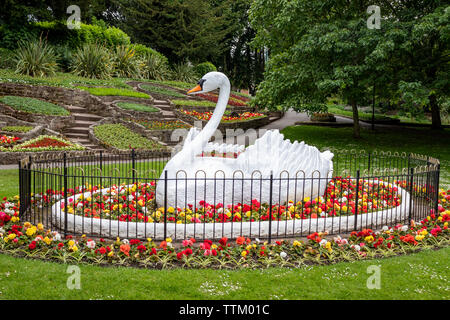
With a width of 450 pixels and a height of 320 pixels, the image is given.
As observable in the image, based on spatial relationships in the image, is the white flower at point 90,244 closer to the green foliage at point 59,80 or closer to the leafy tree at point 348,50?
the leafy tree at point 348,50

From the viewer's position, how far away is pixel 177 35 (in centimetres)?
3622

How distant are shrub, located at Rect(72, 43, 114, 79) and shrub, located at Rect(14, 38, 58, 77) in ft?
6.90

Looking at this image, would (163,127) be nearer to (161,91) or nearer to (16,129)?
(16,129)

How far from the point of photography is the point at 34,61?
22531 millimetres

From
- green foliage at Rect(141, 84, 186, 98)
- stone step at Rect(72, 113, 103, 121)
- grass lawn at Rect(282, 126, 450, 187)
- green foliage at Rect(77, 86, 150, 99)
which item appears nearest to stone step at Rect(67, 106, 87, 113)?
stone step at Rect(72, 113, 103, 121)

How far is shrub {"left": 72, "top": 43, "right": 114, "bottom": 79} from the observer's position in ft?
84.4

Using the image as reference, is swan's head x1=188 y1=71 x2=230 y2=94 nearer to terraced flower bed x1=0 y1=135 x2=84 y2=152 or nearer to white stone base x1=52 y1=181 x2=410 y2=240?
white stone base x1=52 y1=181 x2=410 y2=240

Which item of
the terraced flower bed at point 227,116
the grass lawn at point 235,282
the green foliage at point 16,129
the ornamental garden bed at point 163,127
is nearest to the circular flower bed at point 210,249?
the grass lawn at point 235,282

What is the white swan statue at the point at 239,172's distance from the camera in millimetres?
7316

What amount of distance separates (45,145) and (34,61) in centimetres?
972

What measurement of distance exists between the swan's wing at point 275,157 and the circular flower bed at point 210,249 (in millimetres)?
1599

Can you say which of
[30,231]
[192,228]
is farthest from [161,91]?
[30,231]
